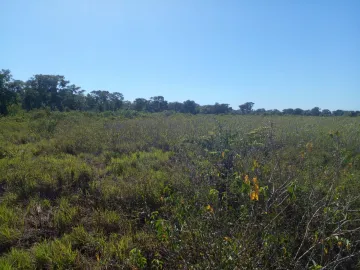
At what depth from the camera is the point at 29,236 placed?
93.2 inches

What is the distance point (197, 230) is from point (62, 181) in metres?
2.86

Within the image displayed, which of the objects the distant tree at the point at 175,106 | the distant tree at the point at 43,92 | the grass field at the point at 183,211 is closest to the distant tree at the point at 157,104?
the distant tree at the point at 175,106

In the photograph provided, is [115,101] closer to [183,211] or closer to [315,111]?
[315,111]

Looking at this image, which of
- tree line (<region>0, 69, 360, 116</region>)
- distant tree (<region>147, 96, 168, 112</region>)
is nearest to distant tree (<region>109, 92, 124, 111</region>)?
tree line (<region>0, 69, 360, 116</region>)

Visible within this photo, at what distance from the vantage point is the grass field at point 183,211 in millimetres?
1617

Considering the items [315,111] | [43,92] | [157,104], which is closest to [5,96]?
[43,92]

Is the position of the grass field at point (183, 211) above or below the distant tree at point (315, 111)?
below

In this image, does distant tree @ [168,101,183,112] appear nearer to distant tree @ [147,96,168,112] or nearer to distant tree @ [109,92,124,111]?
distant tree @ [147,96,168,112]

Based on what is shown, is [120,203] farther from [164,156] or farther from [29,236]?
[164,156]

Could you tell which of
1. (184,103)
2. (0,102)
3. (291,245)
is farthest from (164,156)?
(184,103)

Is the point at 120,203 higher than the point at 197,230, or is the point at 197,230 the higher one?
the point at 197,230

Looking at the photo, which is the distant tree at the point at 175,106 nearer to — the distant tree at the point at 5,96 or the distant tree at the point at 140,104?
the distant tree at the point at 140,104

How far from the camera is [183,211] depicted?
5.67 feet

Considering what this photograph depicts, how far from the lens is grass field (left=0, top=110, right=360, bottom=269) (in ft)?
5.31
